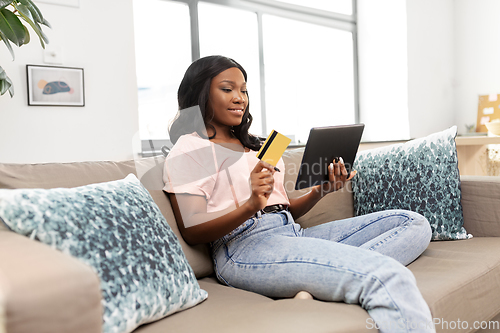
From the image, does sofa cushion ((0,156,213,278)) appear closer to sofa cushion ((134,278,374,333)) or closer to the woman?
the woman

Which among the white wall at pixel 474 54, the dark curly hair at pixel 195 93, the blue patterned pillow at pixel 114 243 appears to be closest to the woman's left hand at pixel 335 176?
the dark curly hair at pixel 195 93

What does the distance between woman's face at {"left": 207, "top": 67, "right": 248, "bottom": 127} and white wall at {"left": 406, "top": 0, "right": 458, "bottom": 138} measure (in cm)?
287

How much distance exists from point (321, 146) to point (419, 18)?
3236mm

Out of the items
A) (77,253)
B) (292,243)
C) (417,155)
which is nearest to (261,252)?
(292,243)

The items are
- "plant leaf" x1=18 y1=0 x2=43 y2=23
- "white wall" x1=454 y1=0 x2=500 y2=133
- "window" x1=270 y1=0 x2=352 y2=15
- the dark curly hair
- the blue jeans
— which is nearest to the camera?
the blue jeans

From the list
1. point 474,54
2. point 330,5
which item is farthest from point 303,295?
point 474,54

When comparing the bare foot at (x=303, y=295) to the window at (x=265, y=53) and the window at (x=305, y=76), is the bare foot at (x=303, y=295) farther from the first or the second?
the window at (x=305, y=76)

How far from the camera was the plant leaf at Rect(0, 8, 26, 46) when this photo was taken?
1529mm

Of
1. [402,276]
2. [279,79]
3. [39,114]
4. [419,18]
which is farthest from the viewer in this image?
[419,18]

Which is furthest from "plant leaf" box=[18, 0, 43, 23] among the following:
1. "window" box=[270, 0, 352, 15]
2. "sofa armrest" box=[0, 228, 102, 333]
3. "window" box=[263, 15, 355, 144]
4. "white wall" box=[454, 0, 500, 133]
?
"white wall" box=[454, 0, 500, 133]

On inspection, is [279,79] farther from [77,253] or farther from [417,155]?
[77,253]

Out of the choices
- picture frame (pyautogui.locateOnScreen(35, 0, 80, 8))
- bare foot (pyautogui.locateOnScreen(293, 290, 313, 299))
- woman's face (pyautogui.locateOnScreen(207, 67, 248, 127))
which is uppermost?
picture frame (pyautogui.locateOnScreen(35, 0, 80, 8))

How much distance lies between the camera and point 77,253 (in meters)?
0.79

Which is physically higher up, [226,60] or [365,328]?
[226,60]
